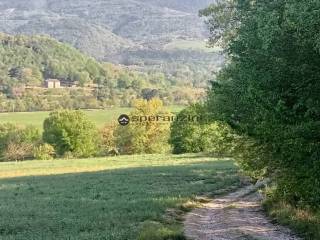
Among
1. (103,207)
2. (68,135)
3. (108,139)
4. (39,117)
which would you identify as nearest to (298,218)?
(103,207)

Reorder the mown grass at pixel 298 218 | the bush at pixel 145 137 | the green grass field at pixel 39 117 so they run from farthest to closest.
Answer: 1. the green grass field at pixel 39 117
2. the bush at pixel 145 137
3. the mown grass at pixel 298 218

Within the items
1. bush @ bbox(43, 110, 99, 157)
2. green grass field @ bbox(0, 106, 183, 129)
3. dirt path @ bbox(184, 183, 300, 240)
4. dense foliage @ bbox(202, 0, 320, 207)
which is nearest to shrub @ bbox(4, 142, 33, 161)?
bush @ bbox(43, 110, 99, 157)

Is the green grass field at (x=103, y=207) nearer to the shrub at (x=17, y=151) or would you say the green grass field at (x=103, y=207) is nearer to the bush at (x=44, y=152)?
the bush at (x=44, y=152)

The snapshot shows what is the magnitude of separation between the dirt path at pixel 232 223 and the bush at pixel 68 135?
3110 inches

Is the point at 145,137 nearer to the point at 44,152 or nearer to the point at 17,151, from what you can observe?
the point at 44,152

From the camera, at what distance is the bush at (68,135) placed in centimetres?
10956

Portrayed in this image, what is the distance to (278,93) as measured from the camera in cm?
1628

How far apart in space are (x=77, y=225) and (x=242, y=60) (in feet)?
27.9

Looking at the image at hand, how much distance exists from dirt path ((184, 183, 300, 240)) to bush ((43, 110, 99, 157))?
78986 mm

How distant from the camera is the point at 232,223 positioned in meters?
23.8

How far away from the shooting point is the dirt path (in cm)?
2059

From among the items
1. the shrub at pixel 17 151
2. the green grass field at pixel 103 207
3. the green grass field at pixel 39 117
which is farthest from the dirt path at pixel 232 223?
the green grass field at pixel 39 117

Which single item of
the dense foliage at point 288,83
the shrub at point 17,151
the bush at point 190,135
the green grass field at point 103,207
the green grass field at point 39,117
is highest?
the dense foliage at point 288,83

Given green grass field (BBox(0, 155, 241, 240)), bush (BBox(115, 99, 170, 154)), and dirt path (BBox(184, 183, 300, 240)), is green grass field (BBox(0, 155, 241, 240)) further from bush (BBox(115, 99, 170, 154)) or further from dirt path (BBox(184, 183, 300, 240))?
bush (BBox(115, 99, 170, 154))
